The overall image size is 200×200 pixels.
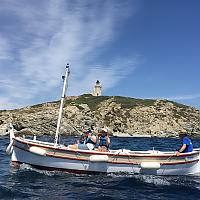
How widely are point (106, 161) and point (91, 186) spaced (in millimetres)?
3359

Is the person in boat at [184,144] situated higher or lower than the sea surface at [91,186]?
higher

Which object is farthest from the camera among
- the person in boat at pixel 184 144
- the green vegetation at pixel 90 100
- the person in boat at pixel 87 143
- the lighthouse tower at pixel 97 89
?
the lighthouse tower at pixel 97 89

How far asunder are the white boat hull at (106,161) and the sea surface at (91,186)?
1.38 feet

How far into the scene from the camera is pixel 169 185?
19500 mm

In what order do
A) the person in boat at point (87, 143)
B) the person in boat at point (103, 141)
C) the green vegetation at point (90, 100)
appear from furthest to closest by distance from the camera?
1. the green vegetation at point (90, 100)
2. the person in boat at point (103, 141)
3. the person in boat at point (87, 143)

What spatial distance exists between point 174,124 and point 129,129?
2025 centimetres

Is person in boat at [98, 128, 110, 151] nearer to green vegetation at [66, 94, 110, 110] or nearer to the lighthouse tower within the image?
green vegetation at [66, 94, 110, 110]

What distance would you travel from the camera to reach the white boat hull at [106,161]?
21.7 metres

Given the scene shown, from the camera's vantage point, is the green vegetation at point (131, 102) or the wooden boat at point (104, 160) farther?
the green vegetation at point (131, 102)

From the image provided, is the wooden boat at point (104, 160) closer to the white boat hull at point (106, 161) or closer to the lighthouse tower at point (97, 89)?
the white boat hull at point (106, 161)

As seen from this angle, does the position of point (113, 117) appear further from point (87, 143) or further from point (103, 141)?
point (103, 141)

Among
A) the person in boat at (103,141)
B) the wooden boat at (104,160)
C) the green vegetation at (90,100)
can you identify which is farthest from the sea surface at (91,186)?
the green vegetation at (90,100)

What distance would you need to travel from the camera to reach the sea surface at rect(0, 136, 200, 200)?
645 inches

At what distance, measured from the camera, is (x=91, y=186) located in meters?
18.6
